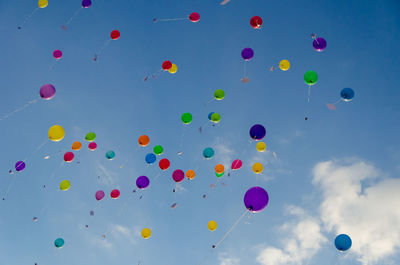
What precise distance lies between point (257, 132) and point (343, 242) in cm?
365

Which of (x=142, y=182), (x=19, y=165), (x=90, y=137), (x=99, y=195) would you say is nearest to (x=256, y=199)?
(x=142, y=182)

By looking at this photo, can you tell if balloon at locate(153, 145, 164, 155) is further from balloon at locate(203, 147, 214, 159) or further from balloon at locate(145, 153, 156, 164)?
balloon at locate(203, 147, 214, 159)

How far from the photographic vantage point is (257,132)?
8891 mm

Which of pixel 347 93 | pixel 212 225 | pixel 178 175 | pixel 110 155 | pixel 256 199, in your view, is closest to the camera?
pixel 256 199

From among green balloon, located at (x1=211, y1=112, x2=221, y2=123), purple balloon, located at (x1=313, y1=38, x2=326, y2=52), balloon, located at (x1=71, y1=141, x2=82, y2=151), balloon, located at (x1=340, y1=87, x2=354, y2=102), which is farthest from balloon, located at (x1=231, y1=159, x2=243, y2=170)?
balloon, located at (x1=71, y1=141, x2=82, y2=151)

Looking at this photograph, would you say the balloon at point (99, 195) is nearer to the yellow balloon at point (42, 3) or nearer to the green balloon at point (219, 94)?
the green balloon at point (219, 94)

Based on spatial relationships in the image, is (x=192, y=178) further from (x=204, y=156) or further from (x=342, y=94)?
(x=342, y=94)

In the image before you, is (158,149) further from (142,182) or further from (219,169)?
(219,169)

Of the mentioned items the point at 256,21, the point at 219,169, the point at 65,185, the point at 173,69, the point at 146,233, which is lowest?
the point at 65,185

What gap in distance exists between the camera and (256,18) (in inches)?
356

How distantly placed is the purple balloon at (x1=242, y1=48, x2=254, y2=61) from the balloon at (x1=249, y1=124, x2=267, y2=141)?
2.20m

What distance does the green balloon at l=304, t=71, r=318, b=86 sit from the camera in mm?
8602

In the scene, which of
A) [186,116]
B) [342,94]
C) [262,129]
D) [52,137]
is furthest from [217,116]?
[52,137]

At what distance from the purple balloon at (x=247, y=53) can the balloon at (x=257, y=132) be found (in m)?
2.20
